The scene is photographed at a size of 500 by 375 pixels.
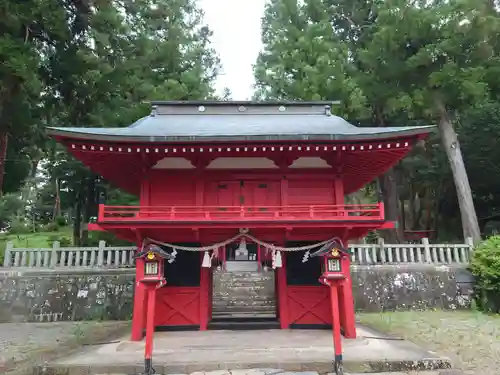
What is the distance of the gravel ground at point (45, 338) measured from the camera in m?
8.14

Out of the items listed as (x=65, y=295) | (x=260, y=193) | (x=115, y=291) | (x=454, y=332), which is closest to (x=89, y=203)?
(x=65, y=295)

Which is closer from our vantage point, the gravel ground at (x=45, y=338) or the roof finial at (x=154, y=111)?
the gravel ground at (x=45, y=338)

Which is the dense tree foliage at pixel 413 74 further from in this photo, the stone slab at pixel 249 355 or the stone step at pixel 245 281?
the stone slab at pixel 249 355

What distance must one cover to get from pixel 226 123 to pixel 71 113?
31.8 feet

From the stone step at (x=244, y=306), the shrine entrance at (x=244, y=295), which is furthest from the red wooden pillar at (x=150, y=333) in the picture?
the stone step at (x=244, y=306)

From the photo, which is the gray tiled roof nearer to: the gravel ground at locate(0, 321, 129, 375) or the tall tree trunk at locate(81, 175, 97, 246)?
the gravel ground at locate(0, 321, 129, 375)

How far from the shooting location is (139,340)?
29.3ft

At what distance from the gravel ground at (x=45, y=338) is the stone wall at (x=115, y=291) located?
21.7 inches

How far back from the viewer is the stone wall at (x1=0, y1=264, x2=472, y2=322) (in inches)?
484

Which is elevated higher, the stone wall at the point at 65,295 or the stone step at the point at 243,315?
the stone wall at the point at 65,295

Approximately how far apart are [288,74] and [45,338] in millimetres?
15726

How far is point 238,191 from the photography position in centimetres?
968

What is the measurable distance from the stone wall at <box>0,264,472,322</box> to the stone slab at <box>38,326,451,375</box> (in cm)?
404

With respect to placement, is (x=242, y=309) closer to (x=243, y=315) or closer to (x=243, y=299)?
(x=243, y=315)
